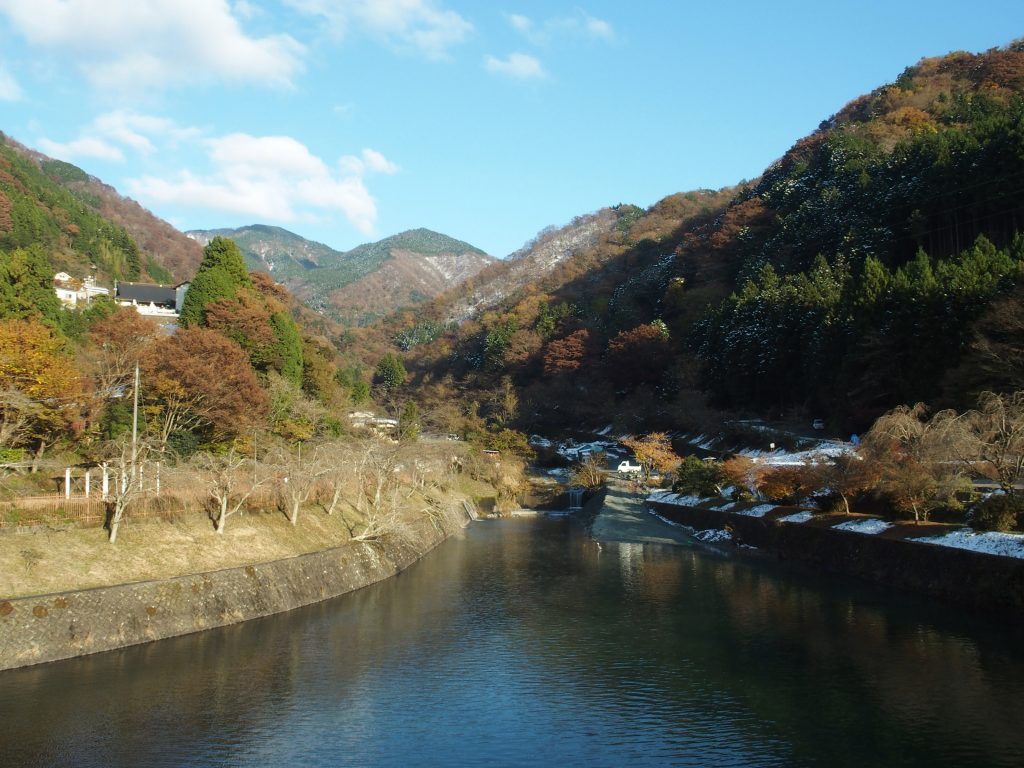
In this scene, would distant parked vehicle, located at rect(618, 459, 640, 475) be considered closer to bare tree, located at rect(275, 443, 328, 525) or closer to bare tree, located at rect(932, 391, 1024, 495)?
bare tree, located at rect(275, 443, 328, 525)

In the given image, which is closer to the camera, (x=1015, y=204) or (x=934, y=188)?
(x=1015, y=204)

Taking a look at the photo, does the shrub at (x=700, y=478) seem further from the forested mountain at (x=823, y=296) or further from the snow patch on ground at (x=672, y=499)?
the forested mountain at (x=823, y=296)

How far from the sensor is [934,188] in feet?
164

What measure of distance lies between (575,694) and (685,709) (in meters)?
2.41

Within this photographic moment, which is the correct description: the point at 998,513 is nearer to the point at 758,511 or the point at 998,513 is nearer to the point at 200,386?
the point at 758,511

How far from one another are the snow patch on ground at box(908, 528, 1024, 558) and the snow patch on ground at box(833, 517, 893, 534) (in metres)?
3.33

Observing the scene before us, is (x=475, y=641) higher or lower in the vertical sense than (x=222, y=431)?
lower

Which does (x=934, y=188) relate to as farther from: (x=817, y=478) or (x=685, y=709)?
(x=685, y=709)

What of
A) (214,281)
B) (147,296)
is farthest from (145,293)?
(214,281)

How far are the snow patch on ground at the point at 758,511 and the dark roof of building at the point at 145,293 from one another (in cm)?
5787

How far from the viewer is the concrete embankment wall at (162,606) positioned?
53.4ft

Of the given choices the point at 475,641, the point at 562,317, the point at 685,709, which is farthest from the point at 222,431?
the point at 562,317

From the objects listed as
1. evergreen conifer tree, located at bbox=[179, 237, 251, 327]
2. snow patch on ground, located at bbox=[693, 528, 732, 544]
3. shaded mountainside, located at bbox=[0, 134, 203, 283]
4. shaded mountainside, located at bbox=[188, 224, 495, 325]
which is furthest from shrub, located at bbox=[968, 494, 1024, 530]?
shaded mountainside, located at bbox=[188, 224, 495, 325]

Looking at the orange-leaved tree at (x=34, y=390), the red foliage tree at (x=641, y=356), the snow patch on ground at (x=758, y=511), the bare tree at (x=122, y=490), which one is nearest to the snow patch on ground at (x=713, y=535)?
the snow patch on ground at (x=758, y=511)
